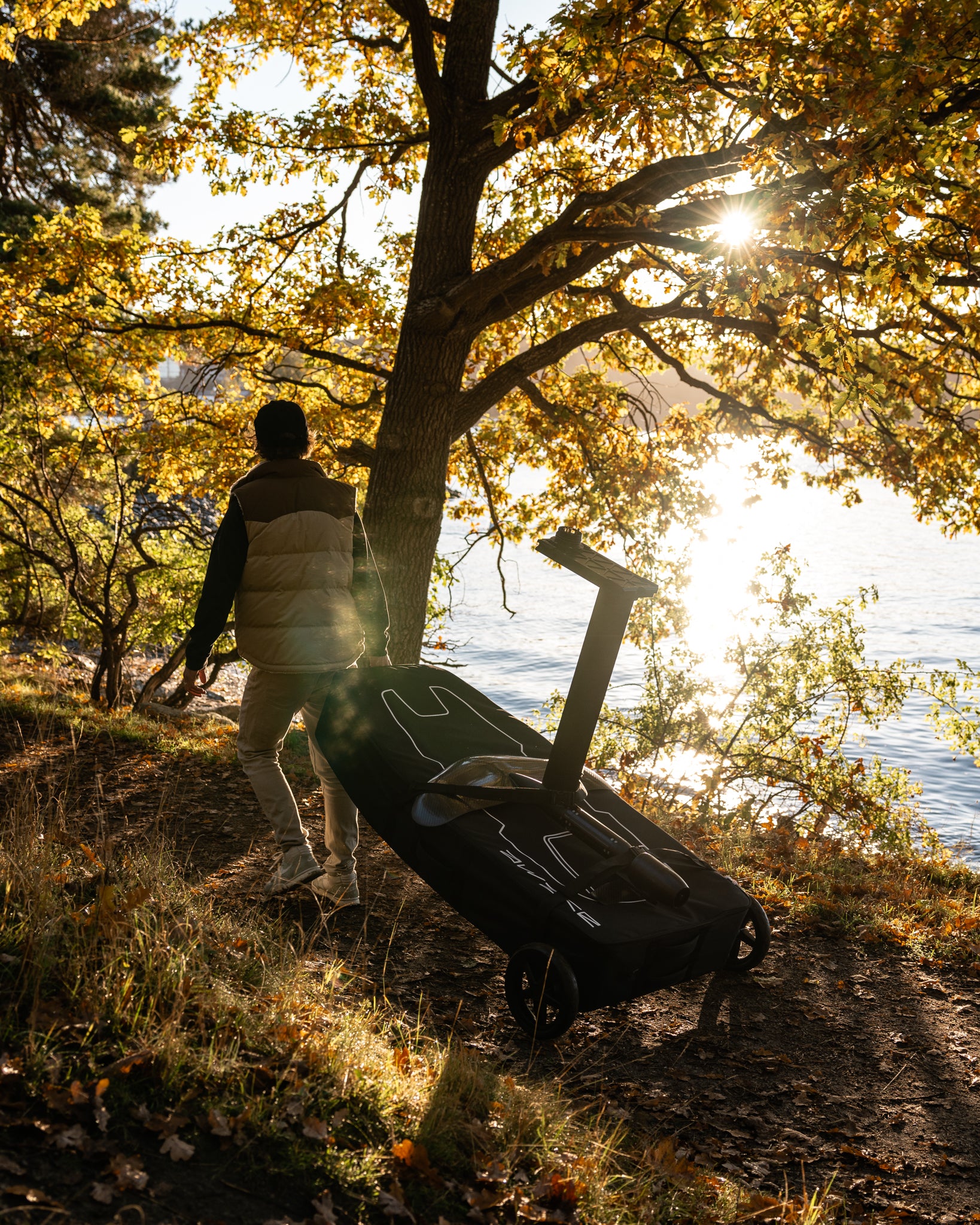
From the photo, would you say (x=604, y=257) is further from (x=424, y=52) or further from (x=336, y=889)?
(x=336, y=889)

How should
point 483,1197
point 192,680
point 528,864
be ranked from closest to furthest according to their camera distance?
point 483,1197 → point 528,864 → point 192,680

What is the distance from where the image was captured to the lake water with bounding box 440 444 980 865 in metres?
11.9

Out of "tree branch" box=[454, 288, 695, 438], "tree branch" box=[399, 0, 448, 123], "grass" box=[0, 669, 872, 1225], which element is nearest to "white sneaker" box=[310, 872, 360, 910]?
"grass" box=[0, 669, 872, 1225]

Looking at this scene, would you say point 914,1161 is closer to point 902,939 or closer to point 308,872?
point 902,939

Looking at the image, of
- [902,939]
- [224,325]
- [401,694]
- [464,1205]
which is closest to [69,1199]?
[464,1205]

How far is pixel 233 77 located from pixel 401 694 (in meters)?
8.78

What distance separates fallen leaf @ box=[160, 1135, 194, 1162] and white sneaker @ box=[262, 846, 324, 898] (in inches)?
88.7

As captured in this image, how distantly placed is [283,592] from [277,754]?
0.93 metres

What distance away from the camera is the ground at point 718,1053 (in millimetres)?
2928

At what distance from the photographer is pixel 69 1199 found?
2.04 metres

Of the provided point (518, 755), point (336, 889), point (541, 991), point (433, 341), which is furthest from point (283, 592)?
point (433, 341)

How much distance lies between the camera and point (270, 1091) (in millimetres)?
2645

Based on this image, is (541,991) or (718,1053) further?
(718,1053)

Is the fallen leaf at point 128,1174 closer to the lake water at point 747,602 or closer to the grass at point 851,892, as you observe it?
the grass at point 851,892
